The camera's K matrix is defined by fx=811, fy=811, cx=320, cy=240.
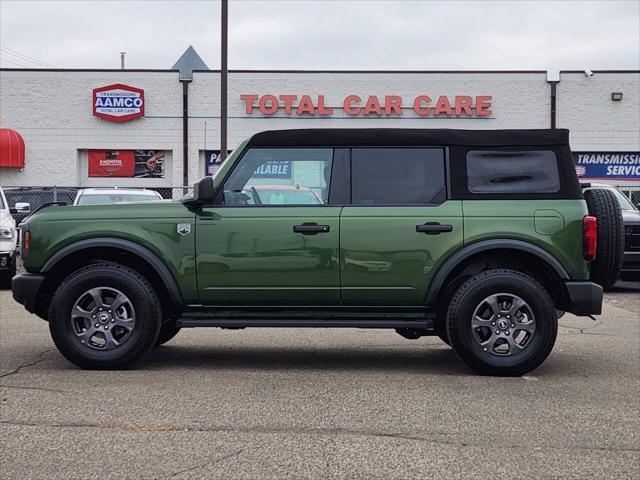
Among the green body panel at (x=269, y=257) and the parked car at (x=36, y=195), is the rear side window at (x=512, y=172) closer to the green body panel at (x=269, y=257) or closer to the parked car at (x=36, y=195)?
the green body panel at (x=269, y=257)

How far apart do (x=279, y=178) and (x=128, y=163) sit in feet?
74.8

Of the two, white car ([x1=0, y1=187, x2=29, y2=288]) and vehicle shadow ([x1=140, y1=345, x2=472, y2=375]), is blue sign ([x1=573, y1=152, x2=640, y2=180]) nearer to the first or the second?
white car ([x1=0, y1=187, x2=29, y2=288])

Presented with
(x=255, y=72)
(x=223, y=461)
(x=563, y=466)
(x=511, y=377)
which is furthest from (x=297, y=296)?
(x=255, y=72)

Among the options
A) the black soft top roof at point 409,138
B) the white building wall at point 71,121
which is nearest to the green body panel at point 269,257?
the black soft top roof at point 409,138

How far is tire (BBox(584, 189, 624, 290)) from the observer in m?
6.40

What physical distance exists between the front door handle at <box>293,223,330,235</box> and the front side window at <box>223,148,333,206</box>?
232mm

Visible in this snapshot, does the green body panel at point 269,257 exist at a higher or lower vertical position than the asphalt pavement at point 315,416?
higher

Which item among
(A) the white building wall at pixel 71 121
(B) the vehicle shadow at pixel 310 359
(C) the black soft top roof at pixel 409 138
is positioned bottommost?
(B) the vehicle shadow at pixel 310 359

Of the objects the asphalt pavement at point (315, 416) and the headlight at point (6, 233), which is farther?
the headlight at point (6, 233)

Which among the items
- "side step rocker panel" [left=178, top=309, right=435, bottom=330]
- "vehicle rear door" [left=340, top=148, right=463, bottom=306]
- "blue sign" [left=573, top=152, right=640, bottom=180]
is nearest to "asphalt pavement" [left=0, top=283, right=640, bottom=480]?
"side step rocker panel" [left=178, top=309, right=435, bottom=330]

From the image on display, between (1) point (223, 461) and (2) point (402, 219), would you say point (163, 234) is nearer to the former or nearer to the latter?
(2) point (402, 219)

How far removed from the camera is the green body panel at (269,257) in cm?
633

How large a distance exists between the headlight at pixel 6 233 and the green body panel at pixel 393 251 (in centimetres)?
873

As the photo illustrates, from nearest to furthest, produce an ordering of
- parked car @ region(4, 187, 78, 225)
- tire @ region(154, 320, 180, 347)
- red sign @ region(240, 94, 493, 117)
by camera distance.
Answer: tire @ region(154, 320, 180, 347), parked car @ region(4, 187, 78, 225), red sign @ region(240, 94, 493, 117)
